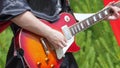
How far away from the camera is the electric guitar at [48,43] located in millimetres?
1815

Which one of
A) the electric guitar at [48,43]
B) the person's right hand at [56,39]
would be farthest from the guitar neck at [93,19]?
the person's right hand at [56,39]

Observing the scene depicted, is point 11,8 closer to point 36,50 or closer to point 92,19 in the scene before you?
point 36,50

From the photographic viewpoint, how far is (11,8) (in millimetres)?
1766

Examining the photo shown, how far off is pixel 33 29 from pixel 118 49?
0.79 meters

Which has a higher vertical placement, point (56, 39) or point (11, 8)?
point (11, 8)

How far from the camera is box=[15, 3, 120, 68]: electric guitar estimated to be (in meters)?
1.82

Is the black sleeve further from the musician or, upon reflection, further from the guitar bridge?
the guitar bridge

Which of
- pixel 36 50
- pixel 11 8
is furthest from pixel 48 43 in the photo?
pixel 11 8

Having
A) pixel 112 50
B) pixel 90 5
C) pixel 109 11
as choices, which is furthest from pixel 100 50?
pixel 109 11

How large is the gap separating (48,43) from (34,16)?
0.12m

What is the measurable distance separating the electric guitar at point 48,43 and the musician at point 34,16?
0.02 metres

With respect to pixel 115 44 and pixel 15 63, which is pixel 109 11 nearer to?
pixel 15 63

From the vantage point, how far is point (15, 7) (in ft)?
5.81

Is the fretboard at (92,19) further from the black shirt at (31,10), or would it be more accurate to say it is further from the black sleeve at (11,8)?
the black sleeve at (11,8)
